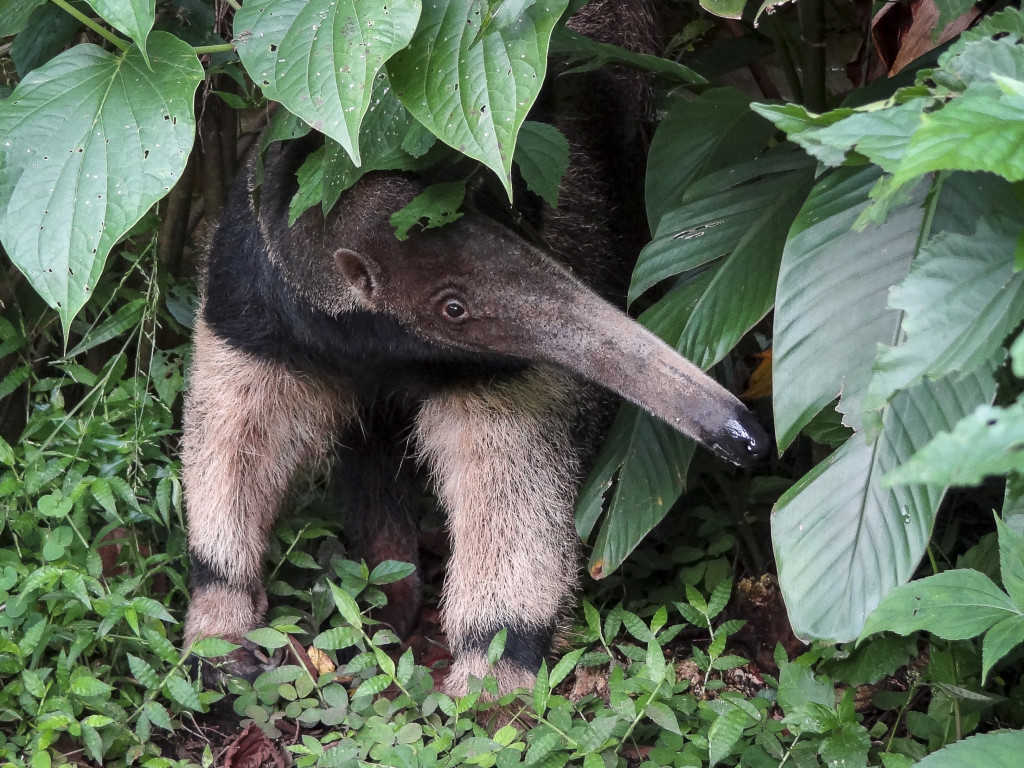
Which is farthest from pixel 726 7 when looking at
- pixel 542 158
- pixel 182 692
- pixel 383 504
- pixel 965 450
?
pixel 383 504

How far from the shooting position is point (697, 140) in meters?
3.21

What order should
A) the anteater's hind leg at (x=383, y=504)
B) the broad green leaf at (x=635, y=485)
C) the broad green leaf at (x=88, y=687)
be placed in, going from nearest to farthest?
1. the broad green leaf at (x=88, y=687)
2. the broad green leaf at (x=635, y=485)
3. the anteater's hind leg at (x=383, y=504)

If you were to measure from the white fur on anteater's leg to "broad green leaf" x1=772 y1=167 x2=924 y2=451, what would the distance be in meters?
1.11

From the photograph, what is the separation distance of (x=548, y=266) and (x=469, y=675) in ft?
3.89

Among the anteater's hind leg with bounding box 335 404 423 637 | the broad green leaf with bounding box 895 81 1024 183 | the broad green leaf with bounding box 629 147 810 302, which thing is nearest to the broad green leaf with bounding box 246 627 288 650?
the anteater's hind leg with bounding box 335 404 423 637

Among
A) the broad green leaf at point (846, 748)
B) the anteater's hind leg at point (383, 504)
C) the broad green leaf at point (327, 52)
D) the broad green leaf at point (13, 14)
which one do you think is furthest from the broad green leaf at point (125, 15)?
the broad green leaf at point (846, 748)

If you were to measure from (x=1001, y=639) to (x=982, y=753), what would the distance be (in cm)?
21

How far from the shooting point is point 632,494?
10.6 feet

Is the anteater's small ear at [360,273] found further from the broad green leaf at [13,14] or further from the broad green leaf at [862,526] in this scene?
the broad green leaf at [862,526]

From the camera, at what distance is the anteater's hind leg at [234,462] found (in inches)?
139

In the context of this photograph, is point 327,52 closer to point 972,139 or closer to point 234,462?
point 972,139

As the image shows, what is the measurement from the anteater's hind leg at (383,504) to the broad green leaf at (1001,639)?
2372mm

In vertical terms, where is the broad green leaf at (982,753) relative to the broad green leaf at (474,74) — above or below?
below

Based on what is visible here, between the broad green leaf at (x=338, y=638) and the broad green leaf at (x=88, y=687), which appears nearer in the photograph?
the broad green leaf at (x=88, y=687)
